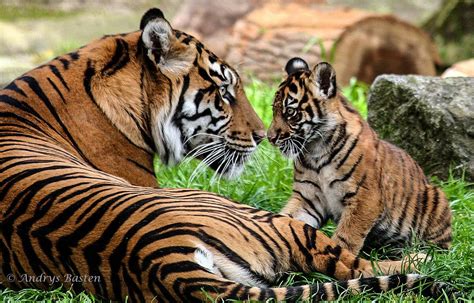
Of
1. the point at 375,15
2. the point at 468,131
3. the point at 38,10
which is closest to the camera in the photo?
the point at 468,131

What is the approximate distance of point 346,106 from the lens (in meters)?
4.96

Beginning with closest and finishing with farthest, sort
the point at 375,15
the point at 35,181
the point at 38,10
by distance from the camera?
1. the point at 35,181
2. the point at 375,15
3. the point at 38,10

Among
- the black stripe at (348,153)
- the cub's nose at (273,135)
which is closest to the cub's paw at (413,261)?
the black stripe at (348,153)

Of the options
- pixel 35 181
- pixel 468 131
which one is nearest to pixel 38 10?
pixel 468 131

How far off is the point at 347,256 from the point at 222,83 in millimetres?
1418

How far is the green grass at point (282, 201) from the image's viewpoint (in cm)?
400

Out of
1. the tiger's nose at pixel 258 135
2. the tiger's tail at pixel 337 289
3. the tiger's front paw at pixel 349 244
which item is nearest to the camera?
the tiger's tail at pixel 337 289

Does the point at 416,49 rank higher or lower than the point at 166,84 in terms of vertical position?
lower

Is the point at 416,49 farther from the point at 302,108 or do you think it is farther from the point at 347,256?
the point at 347,256

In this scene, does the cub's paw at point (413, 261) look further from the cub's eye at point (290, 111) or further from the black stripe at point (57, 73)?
the black stripe at point (57, 73)

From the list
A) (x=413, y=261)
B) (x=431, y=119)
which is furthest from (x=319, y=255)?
(x=431, y=119)

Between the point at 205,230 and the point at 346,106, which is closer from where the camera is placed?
the point at 205,230

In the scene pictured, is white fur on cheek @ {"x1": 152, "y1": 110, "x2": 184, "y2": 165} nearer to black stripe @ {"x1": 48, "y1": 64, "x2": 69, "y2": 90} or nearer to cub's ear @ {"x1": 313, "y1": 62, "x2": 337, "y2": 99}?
black stripe @ {"x1": 48, "y1": 64, "x2": 69, "y2": 90}

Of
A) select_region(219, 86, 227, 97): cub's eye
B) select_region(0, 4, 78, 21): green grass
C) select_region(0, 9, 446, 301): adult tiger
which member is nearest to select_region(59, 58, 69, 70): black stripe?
select_region(0, 9, 446, 301): adult tiger
